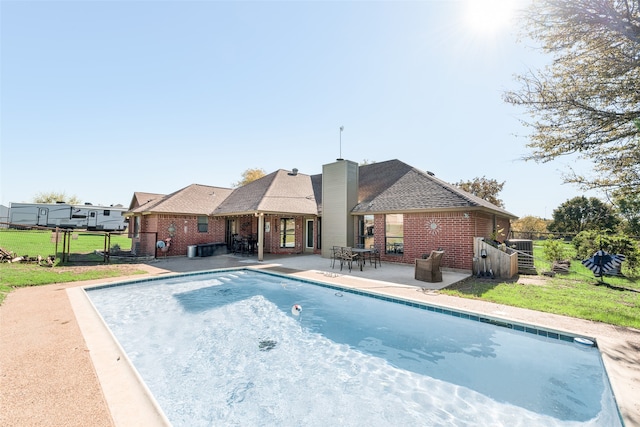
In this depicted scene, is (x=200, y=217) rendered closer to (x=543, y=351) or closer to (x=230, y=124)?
(x=230, y=124)

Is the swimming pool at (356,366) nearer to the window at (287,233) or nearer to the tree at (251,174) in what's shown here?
the window at (287,233)

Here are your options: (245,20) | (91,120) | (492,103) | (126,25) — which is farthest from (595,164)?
(91,120)

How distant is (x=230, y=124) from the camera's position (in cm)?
1911

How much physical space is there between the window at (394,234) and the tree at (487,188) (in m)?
22.8

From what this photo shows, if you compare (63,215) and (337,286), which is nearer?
(337,286)

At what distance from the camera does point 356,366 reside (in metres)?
4.95

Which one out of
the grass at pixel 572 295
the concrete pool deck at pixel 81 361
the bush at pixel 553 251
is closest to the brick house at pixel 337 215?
the bush at pixel 553 251

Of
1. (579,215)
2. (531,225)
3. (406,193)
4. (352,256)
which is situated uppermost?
(406,193)

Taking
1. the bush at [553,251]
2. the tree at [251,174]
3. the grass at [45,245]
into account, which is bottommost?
the grass at [45,245]

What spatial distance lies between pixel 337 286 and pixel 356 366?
12.4 feet

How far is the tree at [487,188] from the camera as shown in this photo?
30.5 metres

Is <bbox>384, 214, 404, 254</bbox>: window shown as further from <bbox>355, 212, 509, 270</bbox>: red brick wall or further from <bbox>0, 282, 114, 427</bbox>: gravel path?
<bbox>0, 282, 114, 427</bbox>: gravel path

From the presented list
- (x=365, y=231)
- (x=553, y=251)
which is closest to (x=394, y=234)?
(x=365, y=231)

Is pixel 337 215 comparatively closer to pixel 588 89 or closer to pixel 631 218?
pixel 588 89
